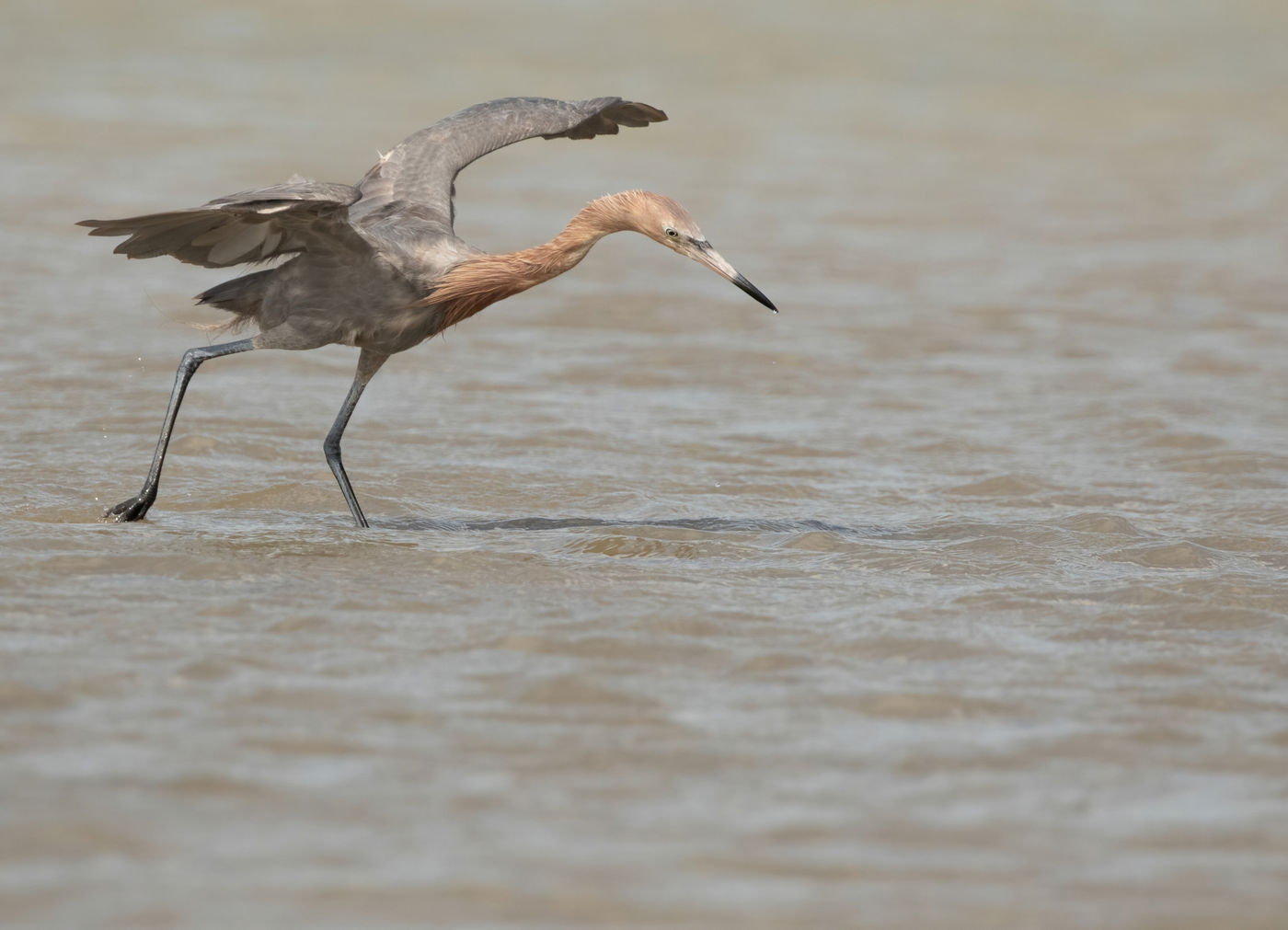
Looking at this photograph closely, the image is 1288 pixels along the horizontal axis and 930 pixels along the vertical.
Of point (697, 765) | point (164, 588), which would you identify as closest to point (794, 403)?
point (164, 588)

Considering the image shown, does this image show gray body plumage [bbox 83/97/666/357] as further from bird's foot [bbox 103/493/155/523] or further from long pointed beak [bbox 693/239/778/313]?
long pointed beak [bbox 693/239/778/313]

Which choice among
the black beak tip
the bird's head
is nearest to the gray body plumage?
the bird's head

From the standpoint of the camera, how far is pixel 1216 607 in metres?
6.43

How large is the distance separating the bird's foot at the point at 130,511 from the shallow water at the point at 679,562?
70 mm

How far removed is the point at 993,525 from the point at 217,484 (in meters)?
3.29

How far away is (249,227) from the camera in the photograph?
7.28m

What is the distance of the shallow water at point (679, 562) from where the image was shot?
4.27 metres

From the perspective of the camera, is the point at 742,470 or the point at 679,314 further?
the point at 679,314

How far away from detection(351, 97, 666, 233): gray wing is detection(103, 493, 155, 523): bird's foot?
5.44 feet

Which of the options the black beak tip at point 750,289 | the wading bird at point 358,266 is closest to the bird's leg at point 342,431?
the wading bird at point 358,266

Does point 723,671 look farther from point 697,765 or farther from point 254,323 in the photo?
point 254,323

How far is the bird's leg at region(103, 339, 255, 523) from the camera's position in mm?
7348

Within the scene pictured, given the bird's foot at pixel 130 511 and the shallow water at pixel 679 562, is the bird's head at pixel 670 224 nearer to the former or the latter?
the shallow water at pixel 679 562

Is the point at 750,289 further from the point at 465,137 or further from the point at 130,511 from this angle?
the point at 130,511
